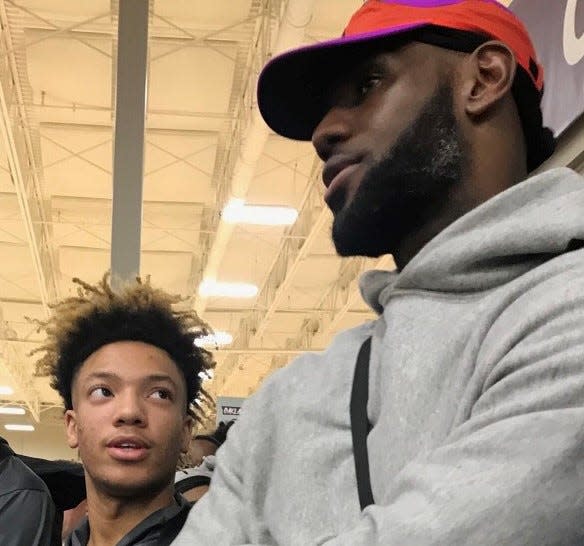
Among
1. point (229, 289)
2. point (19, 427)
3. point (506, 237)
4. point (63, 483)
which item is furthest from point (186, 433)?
point (19, 427)

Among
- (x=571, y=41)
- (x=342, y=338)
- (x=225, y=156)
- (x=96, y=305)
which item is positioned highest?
(x=225, y=156)

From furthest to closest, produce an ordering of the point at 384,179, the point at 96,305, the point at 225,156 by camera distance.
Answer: the point at 225,156, the point at 96,305, the point at 384,179

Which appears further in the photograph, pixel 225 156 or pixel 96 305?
pixel 225 156

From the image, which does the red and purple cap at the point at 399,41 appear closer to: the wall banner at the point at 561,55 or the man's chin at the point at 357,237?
the man's chin at the point at 357,237

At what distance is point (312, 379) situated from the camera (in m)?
0.97

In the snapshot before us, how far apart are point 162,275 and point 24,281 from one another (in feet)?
6.48

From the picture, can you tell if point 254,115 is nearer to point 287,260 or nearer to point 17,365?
point 287,260

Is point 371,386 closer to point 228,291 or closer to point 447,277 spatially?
point 447,277

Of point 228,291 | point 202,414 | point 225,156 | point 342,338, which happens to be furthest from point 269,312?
point 342,338

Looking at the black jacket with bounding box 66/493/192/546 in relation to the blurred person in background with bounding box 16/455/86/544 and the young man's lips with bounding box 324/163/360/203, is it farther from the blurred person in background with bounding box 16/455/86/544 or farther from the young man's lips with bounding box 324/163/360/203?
the young man's lips with bounding box 324/163/360/203

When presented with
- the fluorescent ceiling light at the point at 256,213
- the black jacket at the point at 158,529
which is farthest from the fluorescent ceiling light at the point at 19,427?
the black jacket at the point at 158,529

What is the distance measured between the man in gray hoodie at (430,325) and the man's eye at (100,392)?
874mm

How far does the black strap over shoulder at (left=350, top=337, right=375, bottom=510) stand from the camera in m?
0.81

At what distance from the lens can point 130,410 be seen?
68.9 inches
